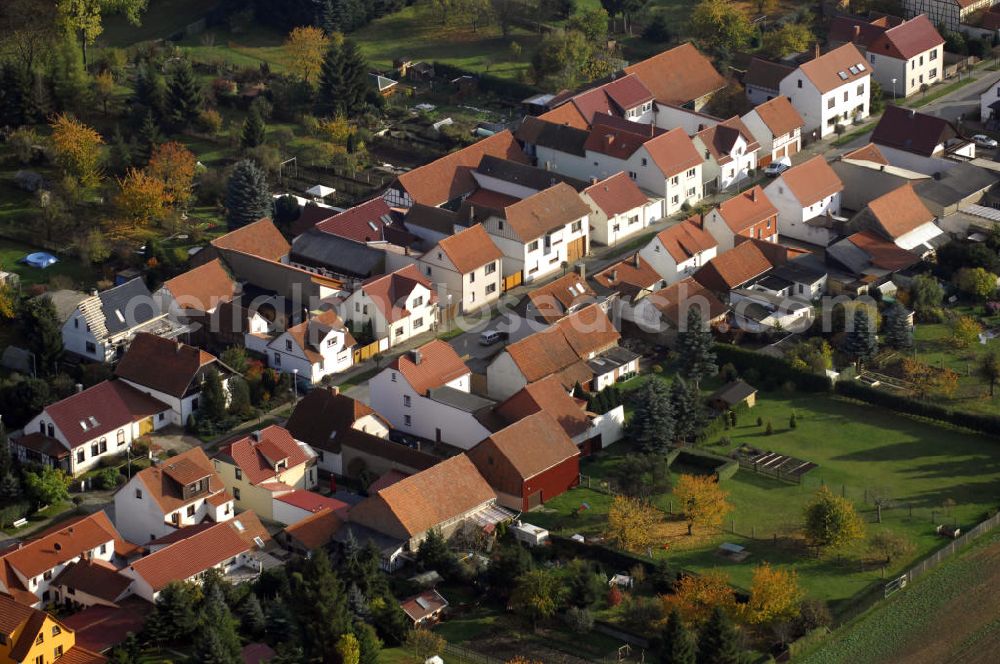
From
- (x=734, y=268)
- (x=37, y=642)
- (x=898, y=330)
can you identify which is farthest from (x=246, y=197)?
(x=37, y=642)

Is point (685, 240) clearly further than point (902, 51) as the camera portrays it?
No

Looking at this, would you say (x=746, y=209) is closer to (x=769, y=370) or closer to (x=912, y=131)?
(x=769, y=370)

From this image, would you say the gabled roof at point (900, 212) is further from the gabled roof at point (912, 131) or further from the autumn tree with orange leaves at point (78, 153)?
the autumn tree with orange leaves at point (78, 153)

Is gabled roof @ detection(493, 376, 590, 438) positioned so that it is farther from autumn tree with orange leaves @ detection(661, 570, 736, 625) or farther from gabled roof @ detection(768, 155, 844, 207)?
gabled roof @ detection(768, 155, 844, 207)

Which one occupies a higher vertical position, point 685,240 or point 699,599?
point 685,240

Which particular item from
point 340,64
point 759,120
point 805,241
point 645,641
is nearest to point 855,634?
point 645,641

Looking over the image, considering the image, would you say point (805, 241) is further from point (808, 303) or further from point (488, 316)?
point (488, 316)
